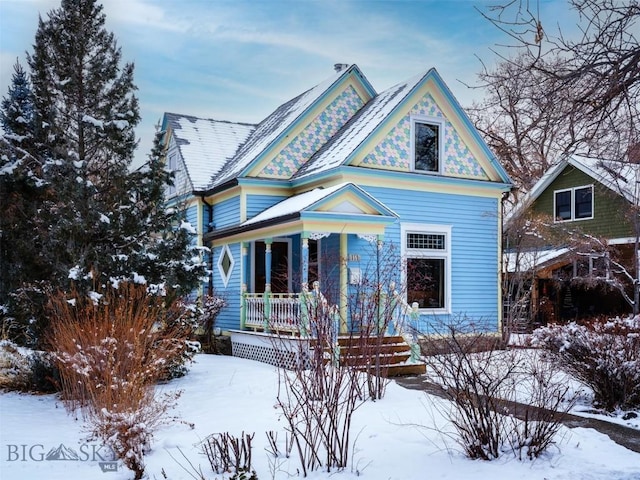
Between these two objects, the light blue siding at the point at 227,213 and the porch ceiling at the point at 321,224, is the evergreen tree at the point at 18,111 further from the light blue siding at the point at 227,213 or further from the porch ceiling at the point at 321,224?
the light blue siding at the point at 227,213

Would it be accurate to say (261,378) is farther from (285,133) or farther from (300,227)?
(285,133)

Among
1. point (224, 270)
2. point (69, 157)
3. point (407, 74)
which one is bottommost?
point (224, 270)

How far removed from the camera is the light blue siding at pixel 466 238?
15.4 metres

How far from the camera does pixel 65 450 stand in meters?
7.16

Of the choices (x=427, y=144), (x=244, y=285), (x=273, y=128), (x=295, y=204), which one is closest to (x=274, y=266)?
(x=244, y=285)

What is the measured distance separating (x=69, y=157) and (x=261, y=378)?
4987 millimetres

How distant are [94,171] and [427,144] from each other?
8.10 m

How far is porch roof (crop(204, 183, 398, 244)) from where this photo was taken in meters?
12.9

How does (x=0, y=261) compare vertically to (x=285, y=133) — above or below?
below

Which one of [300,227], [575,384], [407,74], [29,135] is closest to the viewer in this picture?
[575,384]

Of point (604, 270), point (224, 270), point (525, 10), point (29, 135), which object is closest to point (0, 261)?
point (29, 135)

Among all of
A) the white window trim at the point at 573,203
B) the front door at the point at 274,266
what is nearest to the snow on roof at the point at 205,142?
the front door at the point at 274,266

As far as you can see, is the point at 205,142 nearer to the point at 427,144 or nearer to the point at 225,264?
the point at 225,264

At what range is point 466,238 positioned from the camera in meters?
16.2
